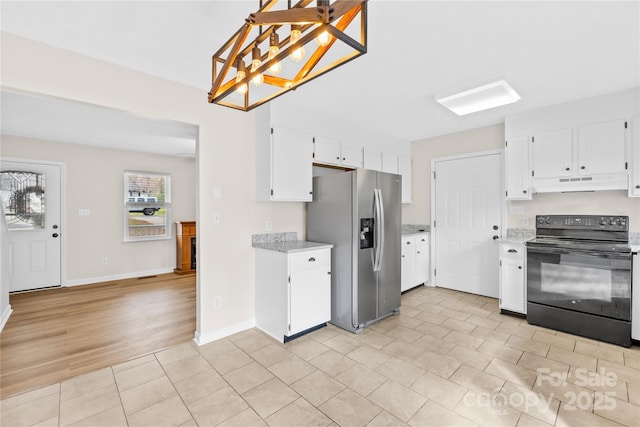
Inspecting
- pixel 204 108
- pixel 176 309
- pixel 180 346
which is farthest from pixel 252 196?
pixel 176 309

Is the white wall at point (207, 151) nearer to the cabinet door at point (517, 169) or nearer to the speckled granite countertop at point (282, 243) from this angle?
the speckled granite countertop at point (282, 243)

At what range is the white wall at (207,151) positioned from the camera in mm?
2066

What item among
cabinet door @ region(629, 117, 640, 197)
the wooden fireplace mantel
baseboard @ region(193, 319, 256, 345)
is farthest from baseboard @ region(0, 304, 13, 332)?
cabinet door @ region(629, 117, 640, 197)

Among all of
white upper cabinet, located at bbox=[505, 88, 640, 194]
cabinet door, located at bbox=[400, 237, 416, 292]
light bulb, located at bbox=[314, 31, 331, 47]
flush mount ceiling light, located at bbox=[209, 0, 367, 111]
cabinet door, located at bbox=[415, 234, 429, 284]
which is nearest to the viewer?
flush mount ceiling light, located at bbox=[209, 0, 367, 111]

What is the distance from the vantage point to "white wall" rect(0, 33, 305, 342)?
2.07 metres

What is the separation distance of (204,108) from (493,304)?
4.26 m

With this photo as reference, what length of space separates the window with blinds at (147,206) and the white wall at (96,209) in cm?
11

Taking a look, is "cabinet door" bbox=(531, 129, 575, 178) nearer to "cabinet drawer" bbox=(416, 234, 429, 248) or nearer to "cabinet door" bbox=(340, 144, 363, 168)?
"cabinet drawer" bbox=(416, 234, 429, 248)

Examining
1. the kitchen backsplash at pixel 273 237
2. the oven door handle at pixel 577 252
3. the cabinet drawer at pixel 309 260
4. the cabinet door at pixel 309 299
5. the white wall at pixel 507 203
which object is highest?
the white wall at pixel 507 203

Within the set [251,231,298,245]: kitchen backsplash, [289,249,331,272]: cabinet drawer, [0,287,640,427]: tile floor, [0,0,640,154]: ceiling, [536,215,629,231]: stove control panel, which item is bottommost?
[0,287,640,427]: tile floor

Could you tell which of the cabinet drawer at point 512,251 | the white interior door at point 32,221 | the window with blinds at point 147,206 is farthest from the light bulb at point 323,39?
the white interior door at point 32,221

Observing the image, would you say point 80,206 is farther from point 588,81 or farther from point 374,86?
point 588,81

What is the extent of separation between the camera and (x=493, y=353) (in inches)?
101

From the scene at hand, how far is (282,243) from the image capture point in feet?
10.7
